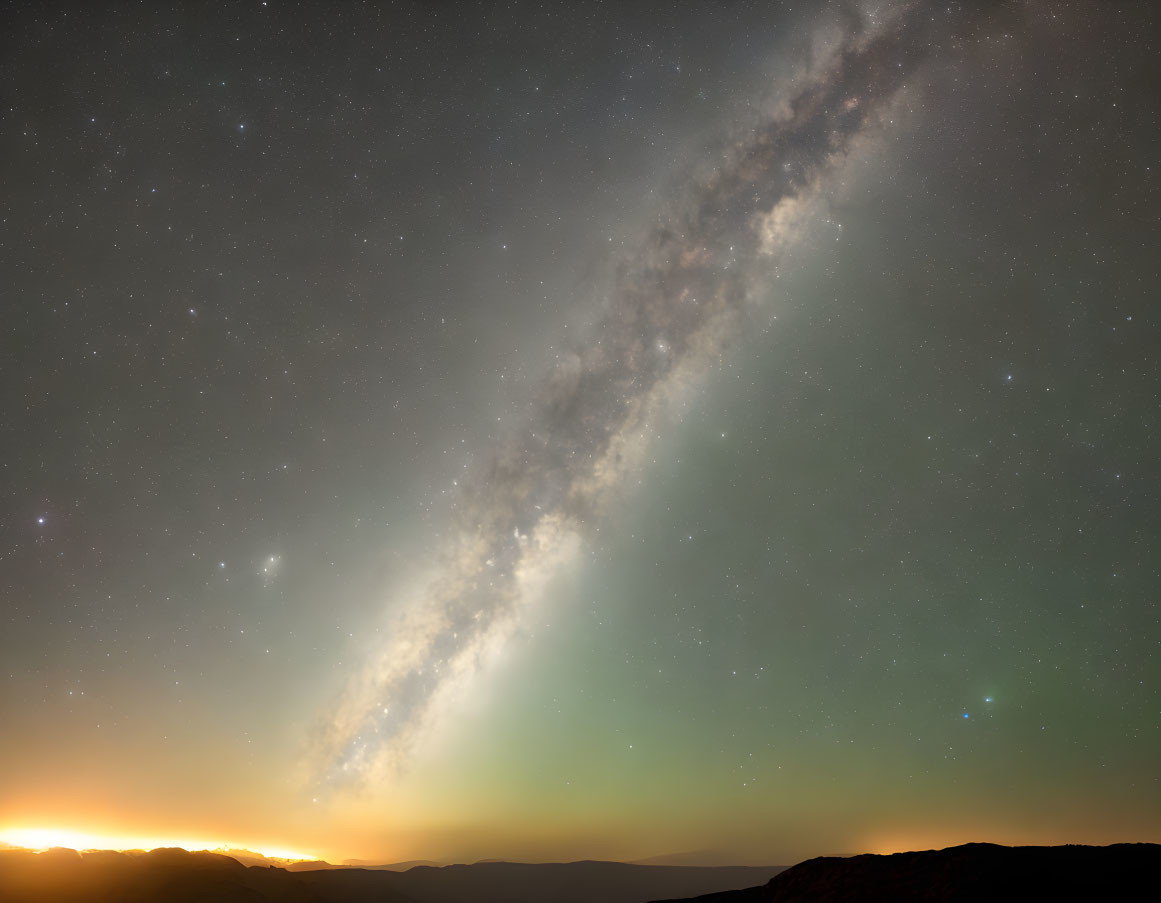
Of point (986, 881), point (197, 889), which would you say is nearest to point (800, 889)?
point (986, 881)

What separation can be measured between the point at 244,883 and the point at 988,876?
2109 inches

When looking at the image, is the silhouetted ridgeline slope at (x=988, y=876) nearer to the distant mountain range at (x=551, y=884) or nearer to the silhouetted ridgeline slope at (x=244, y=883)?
the distant mountain range at (x=551, y=884)

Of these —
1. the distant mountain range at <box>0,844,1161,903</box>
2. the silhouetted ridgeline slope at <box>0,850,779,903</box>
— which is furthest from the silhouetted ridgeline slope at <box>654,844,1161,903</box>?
the silhouetted ridgeline slope at <box>0,850,779,903</box>

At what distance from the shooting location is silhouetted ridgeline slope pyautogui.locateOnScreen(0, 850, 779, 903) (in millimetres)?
41688

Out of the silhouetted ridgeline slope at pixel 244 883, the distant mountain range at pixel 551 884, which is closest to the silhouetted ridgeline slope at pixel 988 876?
the distant mountain range at pixel 551 884

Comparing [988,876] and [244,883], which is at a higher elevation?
[988,876]

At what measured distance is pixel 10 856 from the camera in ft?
148

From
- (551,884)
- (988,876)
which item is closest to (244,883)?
(988,876)

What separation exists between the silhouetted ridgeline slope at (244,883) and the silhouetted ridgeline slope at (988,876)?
4334 centimetres

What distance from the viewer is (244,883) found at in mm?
49344

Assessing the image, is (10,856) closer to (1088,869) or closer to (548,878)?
(1088,869)

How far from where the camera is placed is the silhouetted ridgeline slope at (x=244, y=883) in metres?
41.7

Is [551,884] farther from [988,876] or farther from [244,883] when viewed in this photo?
[988,876]

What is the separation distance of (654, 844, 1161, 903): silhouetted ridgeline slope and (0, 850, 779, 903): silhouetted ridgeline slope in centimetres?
4334
